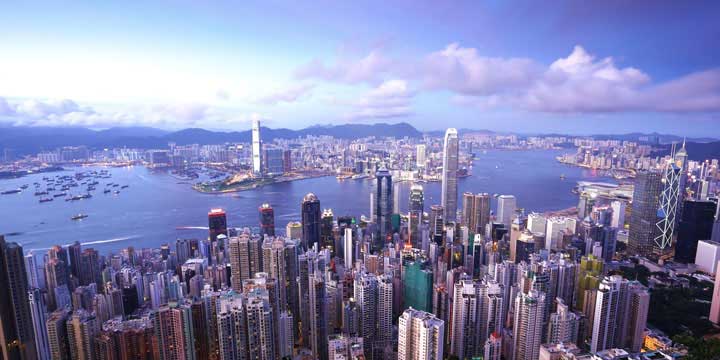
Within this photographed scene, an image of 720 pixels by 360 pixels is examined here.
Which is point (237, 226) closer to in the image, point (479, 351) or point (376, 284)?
point (376, 284)

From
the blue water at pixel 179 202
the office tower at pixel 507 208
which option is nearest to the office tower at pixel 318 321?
the blue water at pixel 179 202

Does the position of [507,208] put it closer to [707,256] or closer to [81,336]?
[707,256]

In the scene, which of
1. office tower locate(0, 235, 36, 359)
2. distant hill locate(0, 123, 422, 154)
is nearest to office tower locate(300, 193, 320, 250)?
office tower locate(0, 235, 36, 359)

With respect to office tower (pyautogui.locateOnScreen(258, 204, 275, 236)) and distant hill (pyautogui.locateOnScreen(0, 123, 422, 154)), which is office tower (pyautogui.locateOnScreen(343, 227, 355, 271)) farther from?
distant hill (pyautogui.locateOnScreen(0, 123, 422, 154))

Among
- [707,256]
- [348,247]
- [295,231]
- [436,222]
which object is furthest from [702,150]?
[295,231]

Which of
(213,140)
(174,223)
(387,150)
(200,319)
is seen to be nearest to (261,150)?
(213,140)

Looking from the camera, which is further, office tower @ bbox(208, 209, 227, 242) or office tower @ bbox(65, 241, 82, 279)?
office tower @ bbox(208, 209, 227, 242)
